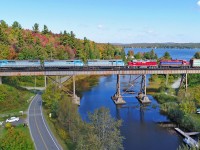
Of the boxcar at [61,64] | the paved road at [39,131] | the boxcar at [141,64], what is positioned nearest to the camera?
the paved road at [39,131]

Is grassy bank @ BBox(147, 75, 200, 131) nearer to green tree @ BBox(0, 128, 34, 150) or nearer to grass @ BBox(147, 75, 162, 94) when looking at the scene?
grass @ BBox(147, 75, 162, 94)

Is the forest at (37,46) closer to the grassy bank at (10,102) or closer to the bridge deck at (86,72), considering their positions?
the bridge deck at (86,72)

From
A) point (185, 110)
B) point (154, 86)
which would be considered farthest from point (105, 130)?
point (154, 86)

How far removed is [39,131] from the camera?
43469mm

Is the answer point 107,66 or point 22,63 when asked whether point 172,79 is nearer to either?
point 107,66

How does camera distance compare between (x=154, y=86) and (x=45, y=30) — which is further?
(x=45, y=30)

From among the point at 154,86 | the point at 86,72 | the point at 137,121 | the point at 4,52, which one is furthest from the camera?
the point at 154,86

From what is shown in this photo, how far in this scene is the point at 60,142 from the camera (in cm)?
3941

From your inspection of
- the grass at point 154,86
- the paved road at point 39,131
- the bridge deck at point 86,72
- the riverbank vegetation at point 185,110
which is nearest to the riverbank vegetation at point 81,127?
the paved road at point 39,131

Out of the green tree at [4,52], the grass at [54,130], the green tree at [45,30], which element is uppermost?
the green tree at [45,30]

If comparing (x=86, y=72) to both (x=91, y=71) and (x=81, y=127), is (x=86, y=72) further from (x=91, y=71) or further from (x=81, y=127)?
(x=81, y=127)

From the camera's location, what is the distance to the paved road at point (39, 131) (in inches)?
1492

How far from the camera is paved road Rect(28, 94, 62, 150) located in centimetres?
3790

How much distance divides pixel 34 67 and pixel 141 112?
103 feet
